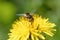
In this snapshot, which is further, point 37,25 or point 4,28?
point 4,28

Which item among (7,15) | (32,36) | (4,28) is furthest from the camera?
(7,15)

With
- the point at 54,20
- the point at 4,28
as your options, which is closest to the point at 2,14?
the point at 4,28

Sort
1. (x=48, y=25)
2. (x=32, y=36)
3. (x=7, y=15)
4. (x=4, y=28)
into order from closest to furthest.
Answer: (x=32, y=36) → (x=48, y=25) → (x=4, y=28) → (x=7, y=15)

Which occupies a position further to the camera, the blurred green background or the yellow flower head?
the blurred green background

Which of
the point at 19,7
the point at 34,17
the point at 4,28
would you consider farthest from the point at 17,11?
the point at 34,17

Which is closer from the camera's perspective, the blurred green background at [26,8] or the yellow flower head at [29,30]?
the yellow flower head at [29,30]

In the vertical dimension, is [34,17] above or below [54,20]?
above

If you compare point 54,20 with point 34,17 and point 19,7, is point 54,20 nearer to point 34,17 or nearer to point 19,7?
point 19,7

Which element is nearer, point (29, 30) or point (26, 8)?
point (29, 30)

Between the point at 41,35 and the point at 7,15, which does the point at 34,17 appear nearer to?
the point at 41,35
